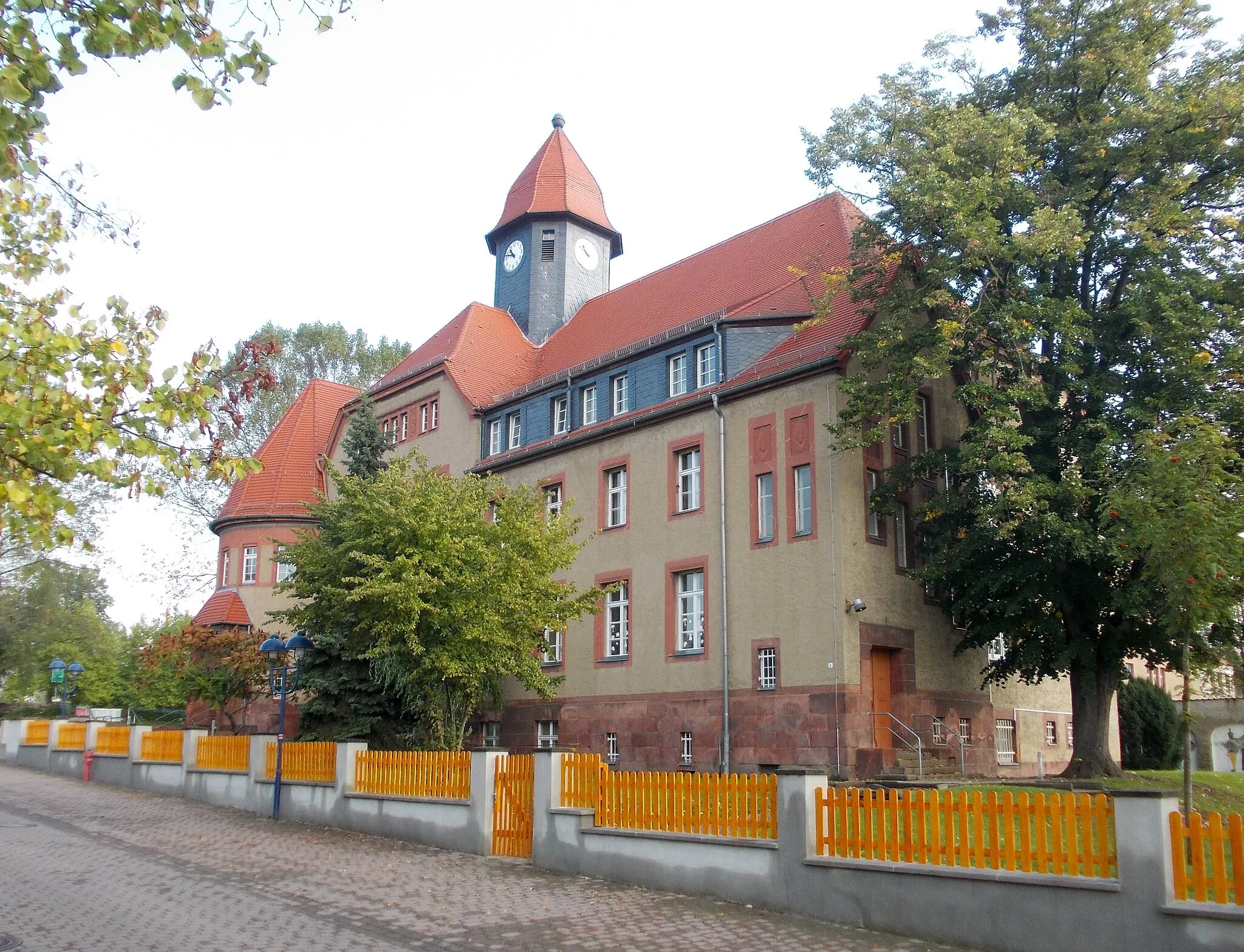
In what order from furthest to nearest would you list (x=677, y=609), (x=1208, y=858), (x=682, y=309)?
1. (x=682, y=309)
2. (x=677, y=609)
3. (x=1208, y=858)

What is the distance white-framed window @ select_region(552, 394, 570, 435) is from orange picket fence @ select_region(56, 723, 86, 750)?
1411 centimetres

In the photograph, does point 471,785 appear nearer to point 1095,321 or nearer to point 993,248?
point 993,248

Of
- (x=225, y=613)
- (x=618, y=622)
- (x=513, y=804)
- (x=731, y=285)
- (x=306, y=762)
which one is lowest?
(x=513, y=804)

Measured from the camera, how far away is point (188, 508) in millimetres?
49375

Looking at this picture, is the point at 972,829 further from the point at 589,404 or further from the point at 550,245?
the point at 550,245

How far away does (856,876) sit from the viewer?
33.8ft

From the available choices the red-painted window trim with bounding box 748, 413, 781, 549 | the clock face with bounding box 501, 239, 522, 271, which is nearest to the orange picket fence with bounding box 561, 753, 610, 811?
the red-painted window trim with bounding box 748, 413, 781, 549

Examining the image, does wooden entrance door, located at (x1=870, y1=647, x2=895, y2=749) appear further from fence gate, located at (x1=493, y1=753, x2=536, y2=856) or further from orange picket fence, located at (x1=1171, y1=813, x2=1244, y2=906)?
orange picket fence, located at (x1=1171, y1=813, x2=1244, y2=906)

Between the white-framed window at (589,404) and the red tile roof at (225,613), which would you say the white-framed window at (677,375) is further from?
the red tile roof at (225,613)

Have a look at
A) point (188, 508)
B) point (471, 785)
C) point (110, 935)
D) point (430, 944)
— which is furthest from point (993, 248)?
point (188, 508)

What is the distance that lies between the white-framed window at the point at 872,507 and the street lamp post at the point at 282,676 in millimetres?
11054

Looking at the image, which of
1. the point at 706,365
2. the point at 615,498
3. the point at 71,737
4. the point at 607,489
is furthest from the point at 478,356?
the point at 71,737

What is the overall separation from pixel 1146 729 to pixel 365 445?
21.3 meters

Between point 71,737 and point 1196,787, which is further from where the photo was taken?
point 71,737
